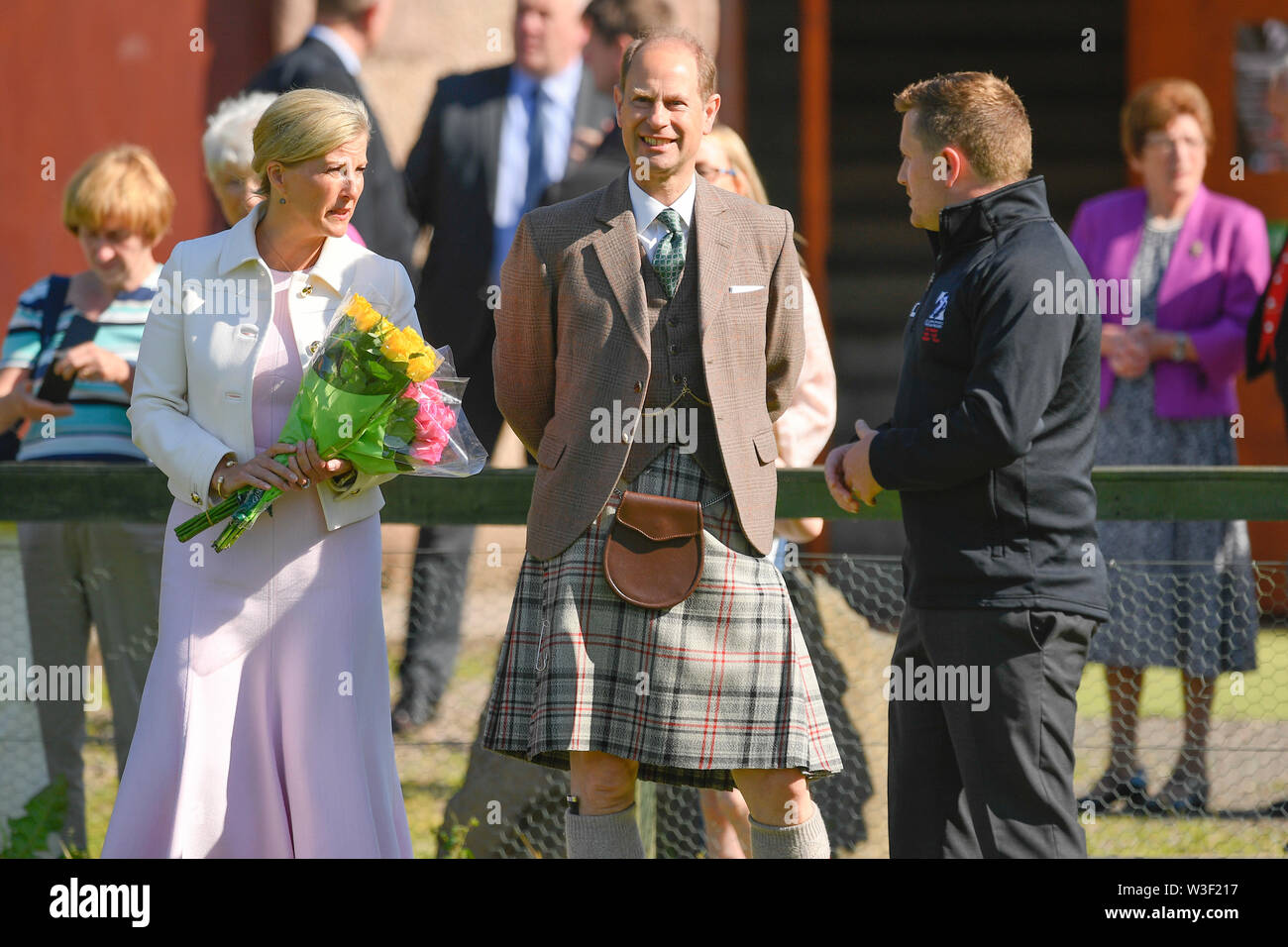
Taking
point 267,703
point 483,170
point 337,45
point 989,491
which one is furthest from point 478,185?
point 989,491

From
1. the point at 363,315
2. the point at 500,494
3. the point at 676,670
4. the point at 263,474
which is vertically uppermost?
the point at 363,315

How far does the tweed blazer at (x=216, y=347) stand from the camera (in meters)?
3.52

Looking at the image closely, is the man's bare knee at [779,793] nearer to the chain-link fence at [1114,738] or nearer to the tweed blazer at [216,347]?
the chain-link fence at [1114,738]

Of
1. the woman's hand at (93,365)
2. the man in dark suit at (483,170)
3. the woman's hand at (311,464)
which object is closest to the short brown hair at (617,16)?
the man in dark suit at (483,170)

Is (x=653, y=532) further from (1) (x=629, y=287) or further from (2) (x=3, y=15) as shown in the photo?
(2) (x=3, y=15)

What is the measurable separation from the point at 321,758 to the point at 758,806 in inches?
36.4

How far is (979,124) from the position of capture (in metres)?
3.56

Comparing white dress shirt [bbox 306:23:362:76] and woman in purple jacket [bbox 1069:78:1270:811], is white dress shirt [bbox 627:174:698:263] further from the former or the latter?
white dress shirt [bbox 306:23:362:76]

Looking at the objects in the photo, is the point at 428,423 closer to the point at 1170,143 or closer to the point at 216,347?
the point at 216,347

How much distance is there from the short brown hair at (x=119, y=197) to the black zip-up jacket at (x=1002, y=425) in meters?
2.44

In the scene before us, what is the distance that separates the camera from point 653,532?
3.39 metres

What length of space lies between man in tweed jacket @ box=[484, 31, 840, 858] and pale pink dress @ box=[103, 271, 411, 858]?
0.32 m

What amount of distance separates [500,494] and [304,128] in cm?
113
